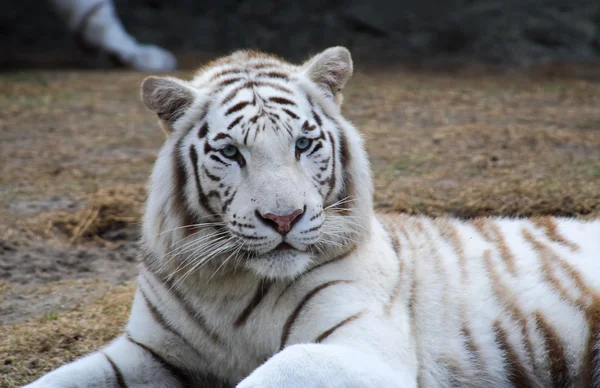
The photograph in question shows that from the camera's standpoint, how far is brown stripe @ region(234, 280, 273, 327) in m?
2.15

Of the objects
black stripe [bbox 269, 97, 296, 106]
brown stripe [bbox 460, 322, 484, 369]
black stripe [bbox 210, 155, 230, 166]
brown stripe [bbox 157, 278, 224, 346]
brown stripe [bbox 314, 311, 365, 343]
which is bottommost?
brown stripe [bbox 157, 278, 224, 346]

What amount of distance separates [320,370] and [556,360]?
0.75 meters

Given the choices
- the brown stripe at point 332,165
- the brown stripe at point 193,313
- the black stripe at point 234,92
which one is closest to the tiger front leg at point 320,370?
the brown stripe at point 193,313

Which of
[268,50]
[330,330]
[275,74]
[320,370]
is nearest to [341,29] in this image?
[268,50]

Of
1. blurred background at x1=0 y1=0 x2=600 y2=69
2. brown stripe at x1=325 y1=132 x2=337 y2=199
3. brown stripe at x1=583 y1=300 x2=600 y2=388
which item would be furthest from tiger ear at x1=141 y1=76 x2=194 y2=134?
blurred background at x1=0 y1=0 x2=600 y2=69

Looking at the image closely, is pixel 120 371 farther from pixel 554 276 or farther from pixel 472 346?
pixel 554 276

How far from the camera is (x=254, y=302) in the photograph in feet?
7.07

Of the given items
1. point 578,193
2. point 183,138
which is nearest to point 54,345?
point 183,138

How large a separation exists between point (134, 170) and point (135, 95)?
2163 millimetres

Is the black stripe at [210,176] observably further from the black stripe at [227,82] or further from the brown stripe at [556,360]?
the brown stripe at [556,360]

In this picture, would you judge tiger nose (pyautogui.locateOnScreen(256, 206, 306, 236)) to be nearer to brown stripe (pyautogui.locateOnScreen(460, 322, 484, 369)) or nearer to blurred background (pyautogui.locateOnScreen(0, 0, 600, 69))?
brown stripe (pyautogui.locateOnScreen(460, 322, 484, 369))

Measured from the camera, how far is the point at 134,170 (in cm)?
477

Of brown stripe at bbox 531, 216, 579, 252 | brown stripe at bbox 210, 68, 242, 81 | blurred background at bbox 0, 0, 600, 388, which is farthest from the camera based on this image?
blurred background at bbox 0, 0, 600, 388

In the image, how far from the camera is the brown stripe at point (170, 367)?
226 centimetres
